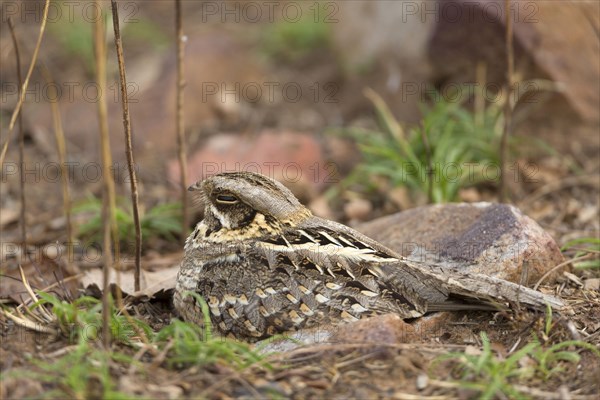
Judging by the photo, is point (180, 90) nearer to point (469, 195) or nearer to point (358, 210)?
point (358, 210)

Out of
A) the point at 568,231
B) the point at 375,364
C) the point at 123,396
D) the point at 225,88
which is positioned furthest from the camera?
the point at 225,88

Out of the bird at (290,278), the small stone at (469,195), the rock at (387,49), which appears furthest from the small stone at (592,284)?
the rock at (387,49)

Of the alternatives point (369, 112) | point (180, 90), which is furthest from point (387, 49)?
point (180, 90)

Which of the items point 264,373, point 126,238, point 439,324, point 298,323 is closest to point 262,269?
point 298,323

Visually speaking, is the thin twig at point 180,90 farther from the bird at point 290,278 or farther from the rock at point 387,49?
the rock at point 387,49

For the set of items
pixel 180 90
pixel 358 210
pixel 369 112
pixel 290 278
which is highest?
pixel 180 90

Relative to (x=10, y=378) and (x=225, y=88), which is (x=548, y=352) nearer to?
(x=10, y=378)

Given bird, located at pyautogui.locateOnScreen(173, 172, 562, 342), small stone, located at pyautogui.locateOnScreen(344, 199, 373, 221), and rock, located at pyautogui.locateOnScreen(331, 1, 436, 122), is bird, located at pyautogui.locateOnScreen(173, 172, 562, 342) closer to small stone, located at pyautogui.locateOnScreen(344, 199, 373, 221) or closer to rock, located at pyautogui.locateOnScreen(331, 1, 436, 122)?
small stone, located at pyautogui.locateOnScreen(344, 199, 373, 221)

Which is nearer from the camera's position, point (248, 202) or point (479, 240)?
point (248, 202)
